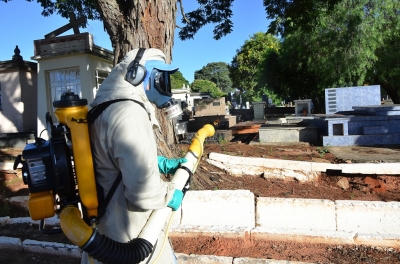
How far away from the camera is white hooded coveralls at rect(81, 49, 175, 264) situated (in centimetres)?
163

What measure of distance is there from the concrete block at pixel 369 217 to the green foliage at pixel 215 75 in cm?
8333

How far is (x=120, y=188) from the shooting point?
178 centimetres

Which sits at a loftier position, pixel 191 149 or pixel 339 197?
pixel 191 149

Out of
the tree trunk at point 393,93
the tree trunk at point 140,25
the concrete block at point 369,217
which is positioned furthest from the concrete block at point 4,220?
the tree trunk at point 393,93

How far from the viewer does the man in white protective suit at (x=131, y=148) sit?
163 cm

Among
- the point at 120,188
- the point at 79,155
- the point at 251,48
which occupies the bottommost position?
the point at 120,188

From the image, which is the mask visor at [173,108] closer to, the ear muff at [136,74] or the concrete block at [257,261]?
the ear muff at [136,74]

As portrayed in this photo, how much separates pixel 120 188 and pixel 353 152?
6490 mm

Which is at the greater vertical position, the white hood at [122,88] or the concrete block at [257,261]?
the white hood at [122,88]

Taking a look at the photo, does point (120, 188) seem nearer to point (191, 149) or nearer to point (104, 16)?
Result: point (191, 149)

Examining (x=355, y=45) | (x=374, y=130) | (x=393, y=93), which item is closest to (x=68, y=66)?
(x=374, y=130)

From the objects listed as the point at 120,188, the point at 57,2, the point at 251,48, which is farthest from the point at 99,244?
the point at 251,48

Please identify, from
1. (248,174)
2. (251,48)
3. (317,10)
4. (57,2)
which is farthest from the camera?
(251,48)

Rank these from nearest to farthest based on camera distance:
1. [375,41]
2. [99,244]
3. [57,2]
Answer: [99,244], [57,2], [375,41]
